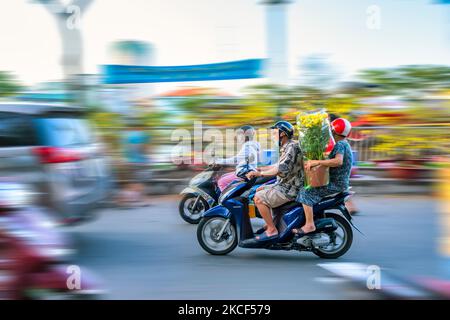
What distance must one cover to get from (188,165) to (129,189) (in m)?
1.11

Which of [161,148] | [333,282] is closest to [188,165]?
[161,148]

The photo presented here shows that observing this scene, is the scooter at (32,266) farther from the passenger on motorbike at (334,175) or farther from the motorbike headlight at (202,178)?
the motorbike headlight at (202,178)

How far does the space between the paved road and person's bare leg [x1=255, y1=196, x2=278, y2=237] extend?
0.31 m

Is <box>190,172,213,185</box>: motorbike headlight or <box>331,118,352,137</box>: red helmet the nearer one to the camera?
<box>331,118,352,137</box>: red helmet

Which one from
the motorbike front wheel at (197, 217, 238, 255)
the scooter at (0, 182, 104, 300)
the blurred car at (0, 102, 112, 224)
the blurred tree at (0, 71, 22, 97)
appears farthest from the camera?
the blurred tree at (0, 71, 22, 97)

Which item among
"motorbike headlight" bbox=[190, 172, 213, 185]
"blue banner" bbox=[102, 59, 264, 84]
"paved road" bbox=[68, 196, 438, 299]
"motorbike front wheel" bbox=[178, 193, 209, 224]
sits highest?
"blue banner" bbox=[102, 59, 264, 84]

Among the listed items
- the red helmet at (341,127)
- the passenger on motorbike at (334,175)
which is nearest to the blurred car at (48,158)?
the passenger on motorbike at (334,175)

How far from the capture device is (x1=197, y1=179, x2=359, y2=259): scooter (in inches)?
219

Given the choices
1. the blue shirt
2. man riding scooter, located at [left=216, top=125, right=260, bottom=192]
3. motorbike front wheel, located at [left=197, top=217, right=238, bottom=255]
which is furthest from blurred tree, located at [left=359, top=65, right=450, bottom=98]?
motorbike front wheel, located at [left=197, top=217, right=238, bottom=255]

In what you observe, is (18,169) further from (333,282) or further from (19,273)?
(333,282)

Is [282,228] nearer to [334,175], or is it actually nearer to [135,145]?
[334,175]

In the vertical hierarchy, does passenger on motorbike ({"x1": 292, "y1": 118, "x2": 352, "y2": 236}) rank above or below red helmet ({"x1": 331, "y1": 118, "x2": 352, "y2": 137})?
below

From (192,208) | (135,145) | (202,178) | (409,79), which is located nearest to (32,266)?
(202,178)

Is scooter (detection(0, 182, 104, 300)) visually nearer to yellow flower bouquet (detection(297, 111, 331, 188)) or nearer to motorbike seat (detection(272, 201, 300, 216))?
motorbike seat (detection(272, 201, 300, 216))
